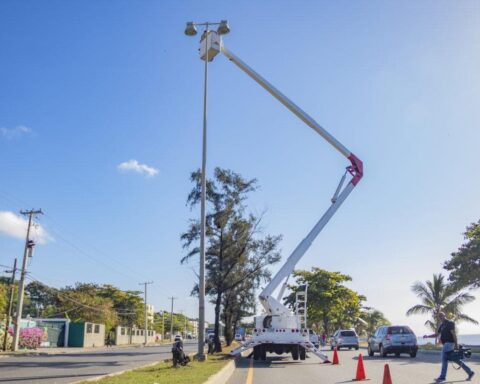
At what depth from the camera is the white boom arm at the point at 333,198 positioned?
2005cm

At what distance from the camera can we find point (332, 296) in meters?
56.8

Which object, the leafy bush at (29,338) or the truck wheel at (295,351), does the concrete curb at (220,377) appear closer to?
the truck wheel at (295,351)

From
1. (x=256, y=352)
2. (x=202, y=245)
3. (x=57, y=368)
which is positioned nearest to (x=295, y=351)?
(x=256, y=352)

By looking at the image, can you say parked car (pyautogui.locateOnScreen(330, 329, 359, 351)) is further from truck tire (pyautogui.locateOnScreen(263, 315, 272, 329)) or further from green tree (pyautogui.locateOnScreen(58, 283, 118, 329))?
green tree (pyautogui.locateOnScreen(58, 283, 118, 329))

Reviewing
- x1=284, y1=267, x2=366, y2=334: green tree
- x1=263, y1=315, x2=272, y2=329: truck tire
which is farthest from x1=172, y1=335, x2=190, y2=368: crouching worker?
x1=284, y1=267, x2=366, y2=334: green tree

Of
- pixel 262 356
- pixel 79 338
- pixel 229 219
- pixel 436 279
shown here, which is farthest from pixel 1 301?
pixel 436 279

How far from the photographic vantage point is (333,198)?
23.8 metres

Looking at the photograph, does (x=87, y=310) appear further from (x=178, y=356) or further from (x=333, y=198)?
(x=178, y=356)

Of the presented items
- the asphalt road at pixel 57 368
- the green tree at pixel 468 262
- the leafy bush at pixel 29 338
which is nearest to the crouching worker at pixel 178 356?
the asphalt road at pixel 57 368

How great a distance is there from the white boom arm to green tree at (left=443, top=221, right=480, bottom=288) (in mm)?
11500

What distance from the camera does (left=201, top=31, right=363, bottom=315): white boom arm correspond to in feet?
65.8

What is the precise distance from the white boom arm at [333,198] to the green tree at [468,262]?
11500 millimetres

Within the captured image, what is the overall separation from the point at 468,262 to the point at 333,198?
12638 millimetres

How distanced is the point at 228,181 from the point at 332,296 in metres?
33.5
